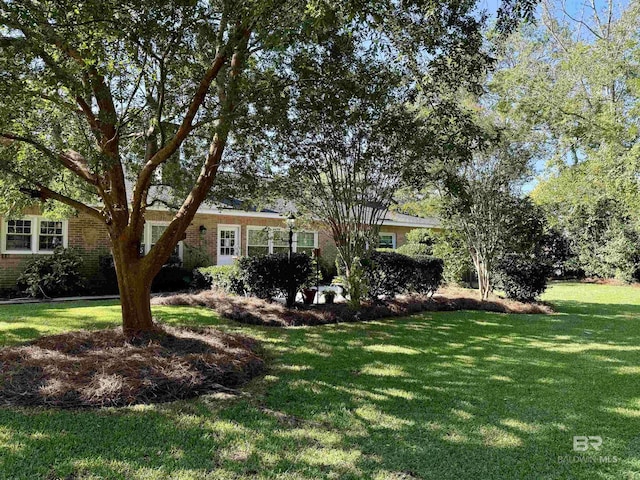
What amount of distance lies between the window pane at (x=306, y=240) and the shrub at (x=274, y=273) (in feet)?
28.3

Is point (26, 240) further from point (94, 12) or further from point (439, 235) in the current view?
point (439, 235)

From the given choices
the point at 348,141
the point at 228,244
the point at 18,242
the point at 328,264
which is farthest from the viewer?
the point at 328,264

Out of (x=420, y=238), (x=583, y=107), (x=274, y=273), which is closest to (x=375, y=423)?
(x=274, y=273)

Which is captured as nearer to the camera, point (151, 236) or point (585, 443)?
point (585, 443)

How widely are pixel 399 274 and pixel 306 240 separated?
852 cm

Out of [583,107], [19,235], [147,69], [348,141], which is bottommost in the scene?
[19,235]

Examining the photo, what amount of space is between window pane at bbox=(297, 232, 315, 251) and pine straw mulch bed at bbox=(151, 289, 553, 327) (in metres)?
7.68

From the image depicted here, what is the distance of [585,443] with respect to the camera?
351 centimetres

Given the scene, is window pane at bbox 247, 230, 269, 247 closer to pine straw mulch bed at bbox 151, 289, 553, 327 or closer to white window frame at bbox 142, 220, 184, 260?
white window frame at bbox 142, 220, 184, 260

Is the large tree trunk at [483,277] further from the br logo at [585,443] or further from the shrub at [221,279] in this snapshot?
the br logo at [585,443]

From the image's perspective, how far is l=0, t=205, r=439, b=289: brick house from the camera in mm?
12852

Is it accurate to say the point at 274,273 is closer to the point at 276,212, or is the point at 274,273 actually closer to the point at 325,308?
the point at 325,308

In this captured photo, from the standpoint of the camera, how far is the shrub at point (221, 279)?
1117 cm

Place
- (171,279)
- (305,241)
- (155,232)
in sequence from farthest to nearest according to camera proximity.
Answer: (305,241) → (155,232) → (171,279)
